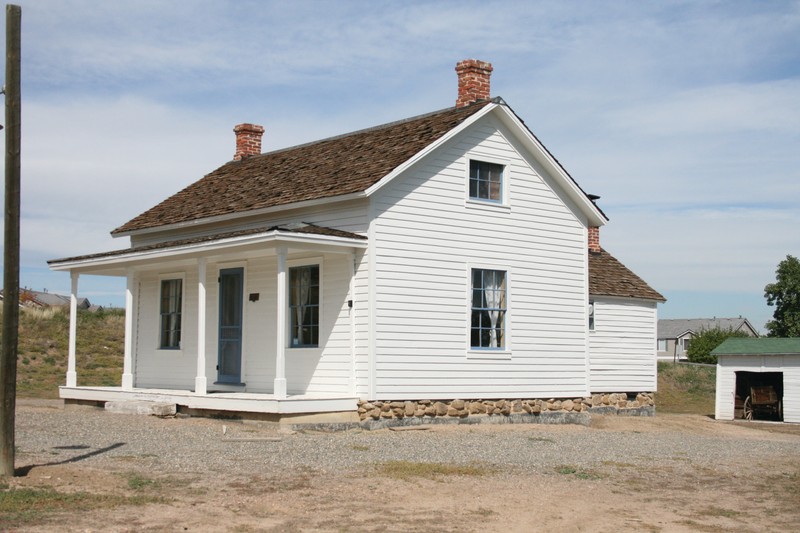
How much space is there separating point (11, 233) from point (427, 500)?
553 centimetres

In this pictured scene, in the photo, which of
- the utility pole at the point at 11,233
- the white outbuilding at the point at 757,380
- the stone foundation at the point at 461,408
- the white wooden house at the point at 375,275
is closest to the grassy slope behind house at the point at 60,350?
the white wooden house at the point at 375,275

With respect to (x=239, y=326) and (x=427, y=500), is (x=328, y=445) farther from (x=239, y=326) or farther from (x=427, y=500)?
(x=239, y=326)

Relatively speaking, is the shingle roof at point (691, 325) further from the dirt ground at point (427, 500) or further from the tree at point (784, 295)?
the dirt ground at point (427, 500)

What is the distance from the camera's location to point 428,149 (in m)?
19.0

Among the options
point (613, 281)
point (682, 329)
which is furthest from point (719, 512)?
point (682, 329)

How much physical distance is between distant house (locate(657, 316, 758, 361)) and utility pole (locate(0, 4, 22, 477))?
3265 inches

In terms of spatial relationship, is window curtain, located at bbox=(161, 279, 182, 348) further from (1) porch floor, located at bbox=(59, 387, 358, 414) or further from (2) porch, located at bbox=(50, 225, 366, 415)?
(1) porch floor, located at bbox=(59, 387, 358, 414)

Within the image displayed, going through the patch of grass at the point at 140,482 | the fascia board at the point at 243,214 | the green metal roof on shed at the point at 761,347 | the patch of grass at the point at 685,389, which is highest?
the fascia board at the point at 243,214

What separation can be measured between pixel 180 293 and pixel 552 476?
12.4 meters

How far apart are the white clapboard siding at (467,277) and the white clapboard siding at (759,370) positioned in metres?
8.42

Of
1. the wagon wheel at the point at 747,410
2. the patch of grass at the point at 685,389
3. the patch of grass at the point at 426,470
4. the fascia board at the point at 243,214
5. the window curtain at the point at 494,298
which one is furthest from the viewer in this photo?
the patch of grass at the point at 685,389

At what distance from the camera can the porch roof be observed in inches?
679

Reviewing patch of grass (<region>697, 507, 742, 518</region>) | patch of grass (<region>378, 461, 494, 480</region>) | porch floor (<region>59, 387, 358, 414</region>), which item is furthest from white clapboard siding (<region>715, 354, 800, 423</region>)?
patch of grass (<region>697, 507, 742, 518</region>)

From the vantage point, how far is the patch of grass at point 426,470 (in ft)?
40.7
